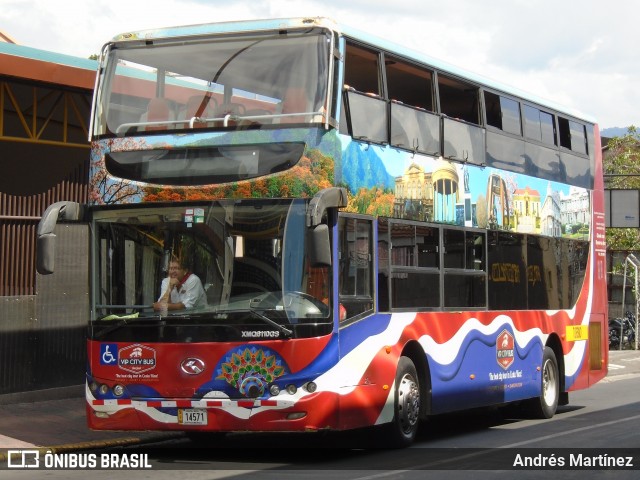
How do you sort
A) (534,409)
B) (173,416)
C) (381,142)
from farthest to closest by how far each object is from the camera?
(534,409)
(381,142)
(173,416)

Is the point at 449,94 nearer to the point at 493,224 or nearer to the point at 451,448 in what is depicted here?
the point at 493,224

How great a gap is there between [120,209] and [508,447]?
211 inches

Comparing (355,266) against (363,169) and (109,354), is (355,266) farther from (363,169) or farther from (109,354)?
(109,354)

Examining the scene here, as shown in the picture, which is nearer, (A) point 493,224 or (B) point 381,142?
(B) point 381,142

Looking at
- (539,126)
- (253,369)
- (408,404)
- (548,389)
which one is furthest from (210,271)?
(548,389)

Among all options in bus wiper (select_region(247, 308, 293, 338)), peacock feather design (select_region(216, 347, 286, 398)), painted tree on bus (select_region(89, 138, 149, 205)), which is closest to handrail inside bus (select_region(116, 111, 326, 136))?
painted tree on bus (select_region(89, 138, 149, 205))

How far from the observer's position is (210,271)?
38.7ft

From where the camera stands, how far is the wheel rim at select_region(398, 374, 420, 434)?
1331 cm

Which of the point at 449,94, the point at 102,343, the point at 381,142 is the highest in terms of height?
the point at 449,94

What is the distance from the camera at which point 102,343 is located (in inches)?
482

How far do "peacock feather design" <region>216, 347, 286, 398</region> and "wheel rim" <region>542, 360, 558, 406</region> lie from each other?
7.33 m

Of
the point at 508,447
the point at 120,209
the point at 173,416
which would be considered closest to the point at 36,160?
the point at 120,209

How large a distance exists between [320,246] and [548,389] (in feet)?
27.2

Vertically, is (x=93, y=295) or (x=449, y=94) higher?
(x=449, y=94)
